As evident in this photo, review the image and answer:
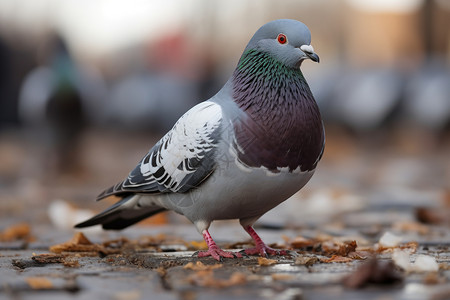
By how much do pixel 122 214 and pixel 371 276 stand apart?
1865 millimetres

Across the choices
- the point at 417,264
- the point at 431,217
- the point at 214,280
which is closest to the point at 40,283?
the point at 214,280

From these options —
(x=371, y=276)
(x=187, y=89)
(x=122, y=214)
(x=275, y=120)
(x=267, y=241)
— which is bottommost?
(x=371, y=276)

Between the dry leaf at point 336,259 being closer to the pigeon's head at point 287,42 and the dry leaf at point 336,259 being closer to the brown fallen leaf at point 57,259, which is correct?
the pigeon's head at point 287,42

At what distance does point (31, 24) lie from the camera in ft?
76.7

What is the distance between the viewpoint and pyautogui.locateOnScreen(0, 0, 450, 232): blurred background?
8688 mm

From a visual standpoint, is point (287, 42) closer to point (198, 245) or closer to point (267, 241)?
point (198, 245)

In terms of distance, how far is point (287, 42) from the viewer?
3.43 m

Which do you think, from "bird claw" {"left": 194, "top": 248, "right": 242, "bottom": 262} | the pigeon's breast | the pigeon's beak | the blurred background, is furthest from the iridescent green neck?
the blurred background

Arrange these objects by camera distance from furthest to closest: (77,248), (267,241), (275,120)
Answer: (267,241) < (77,248) < (275,120)

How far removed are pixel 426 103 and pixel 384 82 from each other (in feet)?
4.52

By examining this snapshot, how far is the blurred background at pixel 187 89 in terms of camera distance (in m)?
8.69

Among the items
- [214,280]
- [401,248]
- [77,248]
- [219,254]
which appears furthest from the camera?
[77,248]

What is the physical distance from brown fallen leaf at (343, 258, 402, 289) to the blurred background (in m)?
2.80

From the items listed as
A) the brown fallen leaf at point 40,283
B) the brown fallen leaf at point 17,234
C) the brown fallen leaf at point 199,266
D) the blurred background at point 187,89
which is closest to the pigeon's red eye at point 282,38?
the brown fallen leaf at point 199,266
